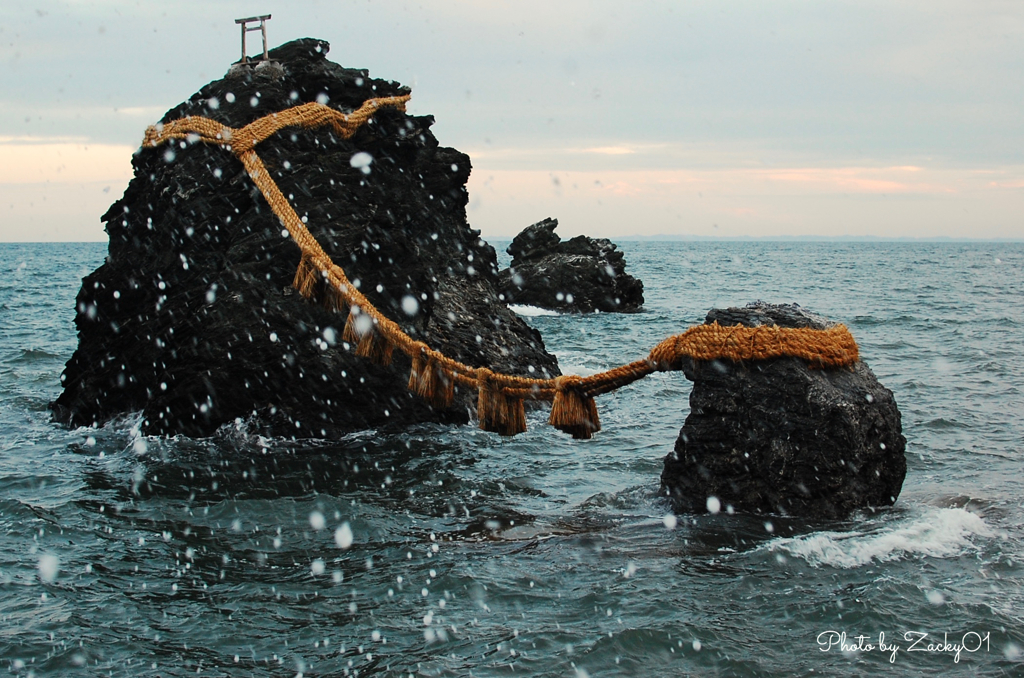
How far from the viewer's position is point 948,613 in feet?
17.5

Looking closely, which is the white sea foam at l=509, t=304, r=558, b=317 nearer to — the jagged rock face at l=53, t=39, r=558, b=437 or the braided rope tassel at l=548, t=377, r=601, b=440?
the jagged rock face at l=53, t=39, r=558, b=437

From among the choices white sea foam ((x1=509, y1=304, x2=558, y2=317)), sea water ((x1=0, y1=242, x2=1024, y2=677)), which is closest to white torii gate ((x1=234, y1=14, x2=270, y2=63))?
sea water ((x1=0, y1=242, x2=1024, y2=677))

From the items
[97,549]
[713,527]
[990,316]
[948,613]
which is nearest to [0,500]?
[97,549]

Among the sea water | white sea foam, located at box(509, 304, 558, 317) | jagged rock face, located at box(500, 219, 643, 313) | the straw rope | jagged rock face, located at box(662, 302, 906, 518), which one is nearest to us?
the sea water

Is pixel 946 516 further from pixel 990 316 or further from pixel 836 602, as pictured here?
pixel 990 316

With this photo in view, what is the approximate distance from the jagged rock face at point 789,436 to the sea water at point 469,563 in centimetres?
21

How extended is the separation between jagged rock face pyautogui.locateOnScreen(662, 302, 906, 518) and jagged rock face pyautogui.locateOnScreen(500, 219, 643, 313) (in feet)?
77.0

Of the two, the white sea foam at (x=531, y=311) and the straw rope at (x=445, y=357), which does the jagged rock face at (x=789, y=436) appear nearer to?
the straw rope at (x=445, y=357)

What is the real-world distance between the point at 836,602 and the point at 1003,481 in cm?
401

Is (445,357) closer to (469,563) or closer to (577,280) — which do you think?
(469,563)

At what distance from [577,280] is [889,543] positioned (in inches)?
996

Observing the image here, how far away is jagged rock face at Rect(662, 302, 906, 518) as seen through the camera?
6.42 m

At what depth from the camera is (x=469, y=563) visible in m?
6.12

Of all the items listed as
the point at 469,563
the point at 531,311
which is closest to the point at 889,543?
the point at 469,563
